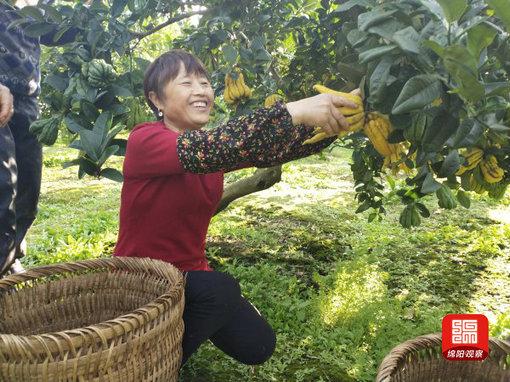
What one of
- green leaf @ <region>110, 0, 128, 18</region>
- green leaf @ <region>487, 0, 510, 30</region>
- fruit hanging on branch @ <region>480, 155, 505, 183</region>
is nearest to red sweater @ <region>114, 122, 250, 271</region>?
green leaf @ <region>110, 0, 128, 18</region>

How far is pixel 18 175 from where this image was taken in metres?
2.06

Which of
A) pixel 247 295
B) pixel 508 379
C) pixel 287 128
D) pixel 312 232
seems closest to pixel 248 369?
pixel 247 295

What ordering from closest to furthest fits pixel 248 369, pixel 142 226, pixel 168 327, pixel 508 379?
pixel 168 327 < pixel 508 379 < pixel 142 226 < pixel 248 369

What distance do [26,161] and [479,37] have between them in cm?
184

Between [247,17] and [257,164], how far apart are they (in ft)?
1.91

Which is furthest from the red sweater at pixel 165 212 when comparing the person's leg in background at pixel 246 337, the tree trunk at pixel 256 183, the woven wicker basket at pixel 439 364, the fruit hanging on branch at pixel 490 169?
the tree trunk at pixel 256 183

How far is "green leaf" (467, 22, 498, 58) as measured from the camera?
71cm

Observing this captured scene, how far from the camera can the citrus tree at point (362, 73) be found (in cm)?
76

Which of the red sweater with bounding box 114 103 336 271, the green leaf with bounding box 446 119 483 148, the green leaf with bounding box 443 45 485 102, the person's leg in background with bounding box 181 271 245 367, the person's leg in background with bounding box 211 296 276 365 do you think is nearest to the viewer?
the green leaf with bounding box 443 45 485 102

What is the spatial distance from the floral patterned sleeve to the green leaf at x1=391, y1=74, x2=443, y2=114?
42 centimetres

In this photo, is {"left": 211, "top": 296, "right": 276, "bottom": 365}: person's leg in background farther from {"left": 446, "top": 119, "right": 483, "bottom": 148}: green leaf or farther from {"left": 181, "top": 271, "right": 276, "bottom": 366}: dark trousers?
{"left": 446, "top": 119, "right": 483, "bottom": 148}: green leaf

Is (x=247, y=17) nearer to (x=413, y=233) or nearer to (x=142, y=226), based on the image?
(x=142, y=226)

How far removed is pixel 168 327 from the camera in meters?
1.16

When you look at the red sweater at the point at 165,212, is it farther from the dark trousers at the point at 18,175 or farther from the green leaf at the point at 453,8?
the green leaf at the point at 453,8
